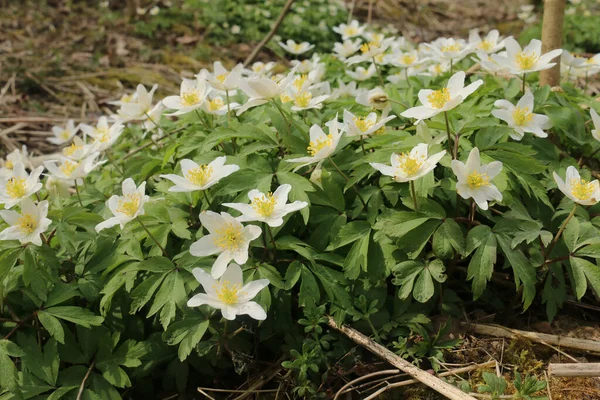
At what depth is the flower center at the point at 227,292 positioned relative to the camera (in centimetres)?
221

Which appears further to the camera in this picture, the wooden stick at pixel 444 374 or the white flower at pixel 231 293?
the wooden stick at pixel 444 374

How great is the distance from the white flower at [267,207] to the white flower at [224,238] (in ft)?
0.16

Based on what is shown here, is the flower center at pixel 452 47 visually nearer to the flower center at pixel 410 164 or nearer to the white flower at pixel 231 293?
the flower center at pixel 410 164

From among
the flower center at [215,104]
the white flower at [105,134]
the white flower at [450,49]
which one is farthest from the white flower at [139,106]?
the white flower at [450,49]

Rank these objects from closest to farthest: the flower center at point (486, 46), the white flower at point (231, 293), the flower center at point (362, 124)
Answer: the white flower at point (231, 293) → the flower center at point (362, 124) → the flower center at point (486, 46)

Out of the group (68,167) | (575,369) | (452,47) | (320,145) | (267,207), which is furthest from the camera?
(452,47)

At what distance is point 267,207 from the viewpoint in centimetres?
231

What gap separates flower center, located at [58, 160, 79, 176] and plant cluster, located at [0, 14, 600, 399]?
4cm

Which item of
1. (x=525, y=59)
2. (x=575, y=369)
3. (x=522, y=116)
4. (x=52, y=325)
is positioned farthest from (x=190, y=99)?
(x=575, y=369)

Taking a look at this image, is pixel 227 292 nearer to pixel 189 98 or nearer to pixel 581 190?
pixel 189 98

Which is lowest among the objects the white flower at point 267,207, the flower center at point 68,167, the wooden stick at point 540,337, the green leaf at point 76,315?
the wooden stick at point 540,337

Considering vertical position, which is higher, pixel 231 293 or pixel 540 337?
pixel 231 293

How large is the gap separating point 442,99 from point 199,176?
115cm

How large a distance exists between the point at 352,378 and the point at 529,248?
3.27 feet
